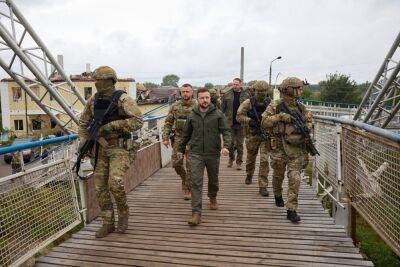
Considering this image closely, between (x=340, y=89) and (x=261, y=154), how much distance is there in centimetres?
3804

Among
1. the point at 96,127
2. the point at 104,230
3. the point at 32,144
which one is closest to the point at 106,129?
the point at 96,127

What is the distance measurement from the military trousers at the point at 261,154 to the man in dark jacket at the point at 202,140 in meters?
1.17

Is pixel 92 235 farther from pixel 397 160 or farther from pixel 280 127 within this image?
pixel 397 160

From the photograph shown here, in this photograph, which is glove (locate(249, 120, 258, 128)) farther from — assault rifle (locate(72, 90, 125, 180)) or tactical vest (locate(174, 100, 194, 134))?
assault rifle (locate(72, 90, 125, 180))

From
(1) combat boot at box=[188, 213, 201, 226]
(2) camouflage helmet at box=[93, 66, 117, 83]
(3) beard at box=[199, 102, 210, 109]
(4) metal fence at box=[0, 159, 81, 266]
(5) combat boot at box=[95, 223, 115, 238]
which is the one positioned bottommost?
(5) combat boot at box=[95, 223, 115, 238]

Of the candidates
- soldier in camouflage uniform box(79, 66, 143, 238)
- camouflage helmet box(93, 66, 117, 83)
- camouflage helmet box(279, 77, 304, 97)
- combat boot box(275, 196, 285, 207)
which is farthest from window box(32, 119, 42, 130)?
camouflage helmet box(279, 77, 304, 97)

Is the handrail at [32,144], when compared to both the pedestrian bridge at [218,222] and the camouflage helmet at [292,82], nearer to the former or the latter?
the pedestrian bridge at [218,222]

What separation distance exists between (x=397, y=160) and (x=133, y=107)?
280cm

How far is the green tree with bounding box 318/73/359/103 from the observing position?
40.8m

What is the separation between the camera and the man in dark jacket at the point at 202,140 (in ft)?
16.0

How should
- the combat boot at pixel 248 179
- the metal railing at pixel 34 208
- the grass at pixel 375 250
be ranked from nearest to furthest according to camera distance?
the metal railing at pixel 34 208 < the grass at pixel 375 250 < the combat boot at pixel 248 179

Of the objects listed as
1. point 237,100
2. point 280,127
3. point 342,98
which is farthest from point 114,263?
point 342,98

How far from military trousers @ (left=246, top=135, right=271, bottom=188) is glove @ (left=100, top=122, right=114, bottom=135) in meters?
2.58

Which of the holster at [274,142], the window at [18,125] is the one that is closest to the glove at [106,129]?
the holster at [274,142]
